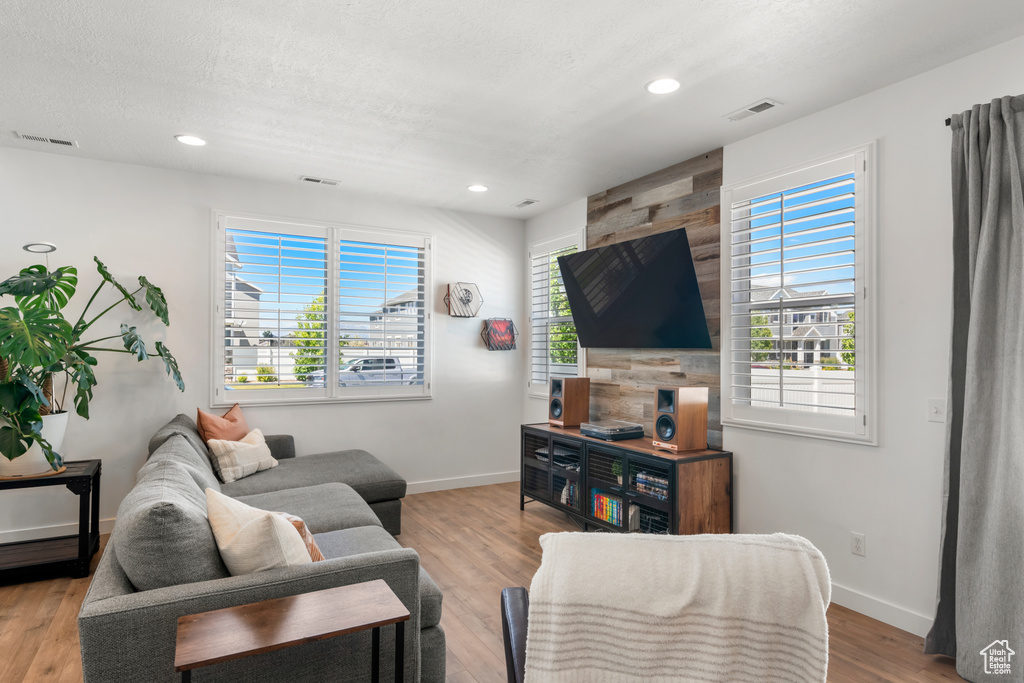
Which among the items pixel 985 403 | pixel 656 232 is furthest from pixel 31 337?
pixel 985 403

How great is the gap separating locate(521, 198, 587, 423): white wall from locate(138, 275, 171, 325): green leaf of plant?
3026 millimetres

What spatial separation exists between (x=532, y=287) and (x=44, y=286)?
364 centimetres

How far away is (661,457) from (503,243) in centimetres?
293

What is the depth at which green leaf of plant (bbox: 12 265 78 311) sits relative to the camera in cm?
310

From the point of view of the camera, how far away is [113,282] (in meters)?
3.59

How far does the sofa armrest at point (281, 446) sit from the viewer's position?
13.9 feet

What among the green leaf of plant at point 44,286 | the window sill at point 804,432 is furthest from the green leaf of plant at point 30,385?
the window sill at point 804,432

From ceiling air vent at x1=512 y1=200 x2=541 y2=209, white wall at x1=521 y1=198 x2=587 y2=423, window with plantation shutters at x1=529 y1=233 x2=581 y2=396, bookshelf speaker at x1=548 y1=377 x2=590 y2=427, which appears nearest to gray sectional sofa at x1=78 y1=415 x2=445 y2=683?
bookshelf speaker at x1=548 y1=377 x2=590 y2=427

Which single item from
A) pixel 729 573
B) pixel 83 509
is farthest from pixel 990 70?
pixel 83 509

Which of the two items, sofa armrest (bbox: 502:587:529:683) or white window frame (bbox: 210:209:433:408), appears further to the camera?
white window frame (bbox: 210:209:433:408)

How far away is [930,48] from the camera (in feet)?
7.79

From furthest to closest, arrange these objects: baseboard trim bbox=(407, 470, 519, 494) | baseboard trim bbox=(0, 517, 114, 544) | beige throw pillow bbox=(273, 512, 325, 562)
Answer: baseboard trim bbox=(407, 470, 519, 494)
baseboard trim bbox=(0, 517, 114, 544)
beige throw pillow bbox=(273, 512, 325, 562)

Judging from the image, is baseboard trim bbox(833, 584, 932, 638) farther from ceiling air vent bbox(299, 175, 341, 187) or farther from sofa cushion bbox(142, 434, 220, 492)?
ceiling air vent bbox(299, 175, 341, 187)

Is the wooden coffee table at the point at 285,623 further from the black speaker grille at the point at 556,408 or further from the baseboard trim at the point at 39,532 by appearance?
the baseboard trim at the point at 39,532
